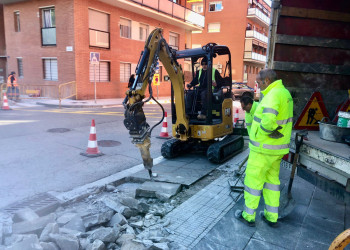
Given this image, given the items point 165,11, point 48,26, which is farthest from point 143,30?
point 48,26

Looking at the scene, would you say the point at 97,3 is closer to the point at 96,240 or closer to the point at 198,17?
the point at 198,17

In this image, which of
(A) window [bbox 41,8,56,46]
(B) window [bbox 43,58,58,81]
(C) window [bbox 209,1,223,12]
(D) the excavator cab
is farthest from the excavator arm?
(C) window [bbox 209,1,223,12]

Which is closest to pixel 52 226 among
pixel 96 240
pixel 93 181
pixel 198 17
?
pixel 96 240

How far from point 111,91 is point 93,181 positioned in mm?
16097

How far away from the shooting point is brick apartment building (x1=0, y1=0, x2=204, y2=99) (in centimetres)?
1805

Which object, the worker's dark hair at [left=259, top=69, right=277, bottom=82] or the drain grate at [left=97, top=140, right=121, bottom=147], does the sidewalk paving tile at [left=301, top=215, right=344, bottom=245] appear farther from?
the drain grate at [left=97, top=140, right=121, bottom=147]

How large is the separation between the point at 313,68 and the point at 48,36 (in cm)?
1895

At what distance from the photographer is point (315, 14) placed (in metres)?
4.40

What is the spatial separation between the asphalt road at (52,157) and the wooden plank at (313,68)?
3.76 metres

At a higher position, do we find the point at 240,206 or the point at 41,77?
the point at 41,77

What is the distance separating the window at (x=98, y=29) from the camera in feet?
61.7

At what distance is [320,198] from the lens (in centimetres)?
462

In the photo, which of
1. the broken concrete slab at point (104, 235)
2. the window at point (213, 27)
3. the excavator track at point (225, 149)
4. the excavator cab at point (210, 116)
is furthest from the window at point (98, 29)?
the window at point (213, 27)

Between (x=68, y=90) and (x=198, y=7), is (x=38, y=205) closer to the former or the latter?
(x=68, y=90)
